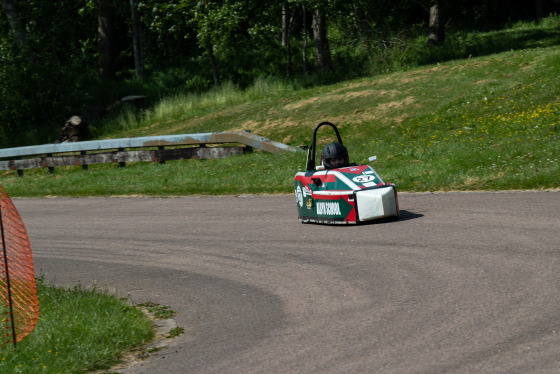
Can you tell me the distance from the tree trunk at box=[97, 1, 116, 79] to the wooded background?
Answer: 58 millimetres

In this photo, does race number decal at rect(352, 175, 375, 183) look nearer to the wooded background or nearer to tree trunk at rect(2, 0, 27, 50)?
the wooded background

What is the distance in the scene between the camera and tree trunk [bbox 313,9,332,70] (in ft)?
106

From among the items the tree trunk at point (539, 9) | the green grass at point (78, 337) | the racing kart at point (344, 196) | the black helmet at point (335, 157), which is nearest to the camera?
the green grass at point (78, 337)

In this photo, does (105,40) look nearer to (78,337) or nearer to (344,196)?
(344,196)

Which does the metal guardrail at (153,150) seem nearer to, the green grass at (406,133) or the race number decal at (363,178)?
the green grass at (406,133)

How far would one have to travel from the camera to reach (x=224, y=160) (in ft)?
67.7

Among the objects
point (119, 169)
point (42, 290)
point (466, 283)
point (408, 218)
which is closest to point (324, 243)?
point (408, 218)

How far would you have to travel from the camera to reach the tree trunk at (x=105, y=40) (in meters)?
40.8

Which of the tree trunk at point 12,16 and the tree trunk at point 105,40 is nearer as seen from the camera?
the tree trunk at point 12,16

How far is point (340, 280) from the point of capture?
8133mm

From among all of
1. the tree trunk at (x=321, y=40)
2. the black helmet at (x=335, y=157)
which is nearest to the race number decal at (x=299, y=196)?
the black helmet at (x=335, y=157)

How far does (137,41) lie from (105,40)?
2327 millimetres

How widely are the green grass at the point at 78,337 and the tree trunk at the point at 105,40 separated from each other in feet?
115

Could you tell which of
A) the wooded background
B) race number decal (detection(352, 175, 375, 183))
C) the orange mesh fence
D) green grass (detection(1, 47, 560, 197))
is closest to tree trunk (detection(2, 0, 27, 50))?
the wooded background
